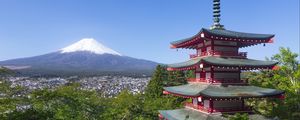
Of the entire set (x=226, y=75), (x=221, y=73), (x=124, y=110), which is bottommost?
(x=124, y=110)

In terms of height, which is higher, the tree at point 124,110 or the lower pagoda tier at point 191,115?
the lower pagoda tier at point 191,115

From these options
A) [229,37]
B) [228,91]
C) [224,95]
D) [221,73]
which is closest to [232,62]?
[221,73]

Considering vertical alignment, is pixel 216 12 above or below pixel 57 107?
above

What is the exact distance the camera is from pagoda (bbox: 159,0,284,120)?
68.3ft

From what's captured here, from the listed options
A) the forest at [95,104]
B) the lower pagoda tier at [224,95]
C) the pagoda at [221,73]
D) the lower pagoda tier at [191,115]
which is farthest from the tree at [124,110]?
the lower pagoda tier at [224,95]

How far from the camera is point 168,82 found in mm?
63656

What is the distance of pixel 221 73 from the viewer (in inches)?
888

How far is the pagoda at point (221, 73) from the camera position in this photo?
2083 cm

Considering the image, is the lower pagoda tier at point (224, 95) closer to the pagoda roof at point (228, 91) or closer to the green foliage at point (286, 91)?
the pagoda roof at point (228, 91)

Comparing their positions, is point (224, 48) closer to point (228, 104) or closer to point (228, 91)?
point (228, 91)

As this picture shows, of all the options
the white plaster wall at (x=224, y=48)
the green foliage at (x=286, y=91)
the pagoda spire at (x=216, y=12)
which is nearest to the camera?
the white plaster wall at (x=224, y=48)

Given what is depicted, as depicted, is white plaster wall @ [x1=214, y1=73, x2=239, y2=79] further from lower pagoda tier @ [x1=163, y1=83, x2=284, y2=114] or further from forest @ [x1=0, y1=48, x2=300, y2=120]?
forest @ [x1=0, y1=48, x2=300, y2=120]

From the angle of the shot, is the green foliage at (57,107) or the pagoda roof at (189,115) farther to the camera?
the green foliage at (57,107)

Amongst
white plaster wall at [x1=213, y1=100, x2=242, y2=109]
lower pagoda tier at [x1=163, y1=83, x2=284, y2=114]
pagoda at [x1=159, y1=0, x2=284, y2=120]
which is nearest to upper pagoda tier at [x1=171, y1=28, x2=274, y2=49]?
pagoda at [x1=159, y1=0, x2=284, y2=120]
